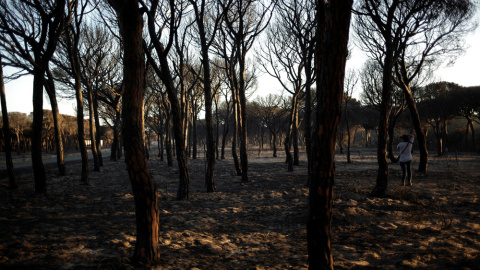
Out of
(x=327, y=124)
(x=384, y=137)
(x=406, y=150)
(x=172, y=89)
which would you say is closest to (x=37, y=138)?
(x=172, y=89)

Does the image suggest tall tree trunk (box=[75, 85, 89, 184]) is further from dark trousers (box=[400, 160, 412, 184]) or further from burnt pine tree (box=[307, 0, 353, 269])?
dark trousers (box=[400, 160, 412, 184])

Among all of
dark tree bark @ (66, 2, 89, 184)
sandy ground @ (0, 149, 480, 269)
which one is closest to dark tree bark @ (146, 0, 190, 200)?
sandy ground @ (0, 149, 480, 269)

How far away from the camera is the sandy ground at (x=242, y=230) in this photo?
3246 mm

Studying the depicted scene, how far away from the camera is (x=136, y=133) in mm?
2945

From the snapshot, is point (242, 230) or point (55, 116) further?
point (55, 116)

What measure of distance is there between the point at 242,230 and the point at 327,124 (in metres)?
3.23

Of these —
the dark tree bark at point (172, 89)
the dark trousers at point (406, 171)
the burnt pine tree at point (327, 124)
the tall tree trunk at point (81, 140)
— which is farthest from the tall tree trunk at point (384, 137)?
the tall tree trunk at point (81, 140)

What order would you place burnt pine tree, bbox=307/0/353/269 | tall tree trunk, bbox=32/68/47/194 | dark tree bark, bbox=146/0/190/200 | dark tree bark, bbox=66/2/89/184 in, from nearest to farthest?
1. burnt pine tree, bbox=307/0/353/269
2. dark tree bark, bbox=146/0/190/200
3. tall tree trunk, bbox=32/68/47/194
4. dark tree bark, bbox=66/2/89/184

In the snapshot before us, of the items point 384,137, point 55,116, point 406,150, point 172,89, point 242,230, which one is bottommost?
point 242,230

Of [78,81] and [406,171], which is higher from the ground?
[78,81]

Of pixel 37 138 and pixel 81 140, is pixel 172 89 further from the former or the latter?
pixel 81 140

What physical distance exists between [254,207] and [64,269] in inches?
173

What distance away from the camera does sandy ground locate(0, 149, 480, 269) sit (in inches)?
128

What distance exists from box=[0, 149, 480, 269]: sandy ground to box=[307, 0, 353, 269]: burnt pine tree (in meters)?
0.97
